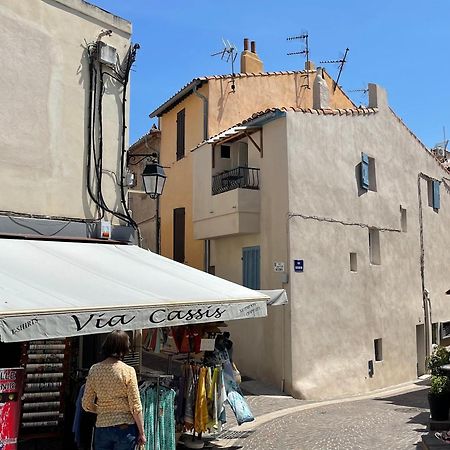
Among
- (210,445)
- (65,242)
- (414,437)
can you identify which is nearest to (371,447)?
(414,437)

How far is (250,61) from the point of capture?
2322 cm

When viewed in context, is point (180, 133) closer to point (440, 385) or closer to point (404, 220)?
point (404, 220)

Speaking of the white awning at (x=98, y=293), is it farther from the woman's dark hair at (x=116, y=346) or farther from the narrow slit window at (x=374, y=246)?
the narrow slit window at (x=374, y=246)

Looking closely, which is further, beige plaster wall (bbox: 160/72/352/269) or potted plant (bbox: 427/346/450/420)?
beige plaster wall (bbox: 160/72/352/269)

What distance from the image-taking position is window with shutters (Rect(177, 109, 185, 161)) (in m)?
22.6

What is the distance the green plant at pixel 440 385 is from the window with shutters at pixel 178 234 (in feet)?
40.8

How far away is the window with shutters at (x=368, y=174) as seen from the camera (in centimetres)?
1897

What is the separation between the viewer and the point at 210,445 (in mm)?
9344

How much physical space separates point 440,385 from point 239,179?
9558mm

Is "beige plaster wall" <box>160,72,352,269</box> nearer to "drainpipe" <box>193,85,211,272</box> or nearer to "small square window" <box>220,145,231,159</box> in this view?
"drainpipe" <box>193,85,211,272</box>

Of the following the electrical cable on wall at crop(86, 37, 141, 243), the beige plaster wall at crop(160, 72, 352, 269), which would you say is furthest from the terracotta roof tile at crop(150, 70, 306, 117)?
the electrical cable on wall at crop(86, 37, 141, 243)

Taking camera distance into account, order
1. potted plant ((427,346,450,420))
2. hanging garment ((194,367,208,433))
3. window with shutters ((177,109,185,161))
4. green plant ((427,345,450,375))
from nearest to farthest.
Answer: hanging garment ((194,367,208,433)) → potted plant ((427,346,450,420)) → green plant ((427,345,450,375)) → window with shutters ((177,109,185,161))

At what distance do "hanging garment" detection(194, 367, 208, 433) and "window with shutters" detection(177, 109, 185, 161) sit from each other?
47.9 ft

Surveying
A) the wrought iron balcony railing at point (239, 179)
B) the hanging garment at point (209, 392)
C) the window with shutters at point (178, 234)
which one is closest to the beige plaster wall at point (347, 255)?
the wrought iron balcony railing at point (239, 179)
